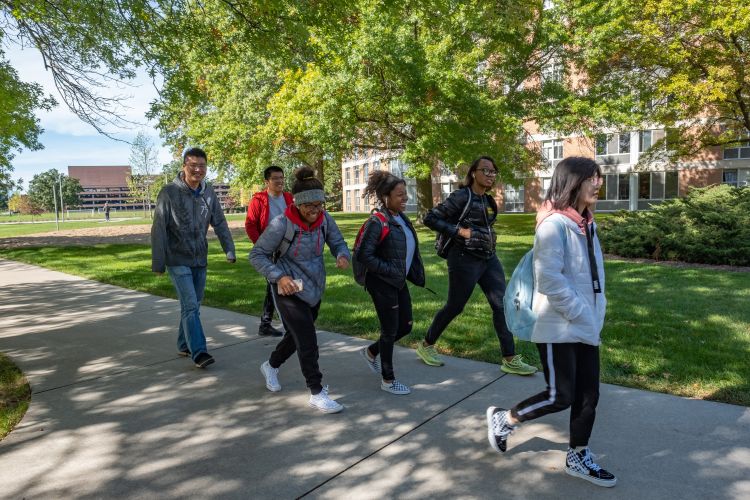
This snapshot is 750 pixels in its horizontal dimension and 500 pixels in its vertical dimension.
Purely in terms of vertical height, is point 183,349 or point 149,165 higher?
point 149,165

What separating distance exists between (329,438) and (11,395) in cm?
276

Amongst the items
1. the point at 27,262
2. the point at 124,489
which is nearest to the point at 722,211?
the point at 124,489

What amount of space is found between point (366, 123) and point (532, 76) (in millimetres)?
6866

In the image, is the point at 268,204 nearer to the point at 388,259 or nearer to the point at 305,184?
the point at 305,184

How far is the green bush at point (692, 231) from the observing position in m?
10.7

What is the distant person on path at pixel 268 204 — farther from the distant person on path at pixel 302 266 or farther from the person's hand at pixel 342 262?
the person's hand at pixel 342 262

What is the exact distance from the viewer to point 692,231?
36.9 feet

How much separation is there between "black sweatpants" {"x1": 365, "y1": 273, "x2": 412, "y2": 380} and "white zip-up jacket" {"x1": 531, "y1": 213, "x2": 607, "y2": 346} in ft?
4.81

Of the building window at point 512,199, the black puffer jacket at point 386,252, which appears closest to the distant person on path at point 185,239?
the black puffer jacket at point 386,252

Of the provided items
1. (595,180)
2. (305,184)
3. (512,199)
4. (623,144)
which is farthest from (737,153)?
(305,184)

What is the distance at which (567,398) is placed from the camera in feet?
9.30

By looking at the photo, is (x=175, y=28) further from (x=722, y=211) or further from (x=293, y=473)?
(x=722, y=211)

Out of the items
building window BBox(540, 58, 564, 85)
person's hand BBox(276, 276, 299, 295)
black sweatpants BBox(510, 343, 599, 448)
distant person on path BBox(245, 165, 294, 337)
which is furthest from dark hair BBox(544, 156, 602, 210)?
building window BBox(540, 58, 564, 85)

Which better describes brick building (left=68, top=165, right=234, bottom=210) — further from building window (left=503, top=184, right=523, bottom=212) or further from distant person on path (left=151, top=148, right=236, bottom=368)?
distant person on path (left=151, top=148, right=236, bottom=368)
